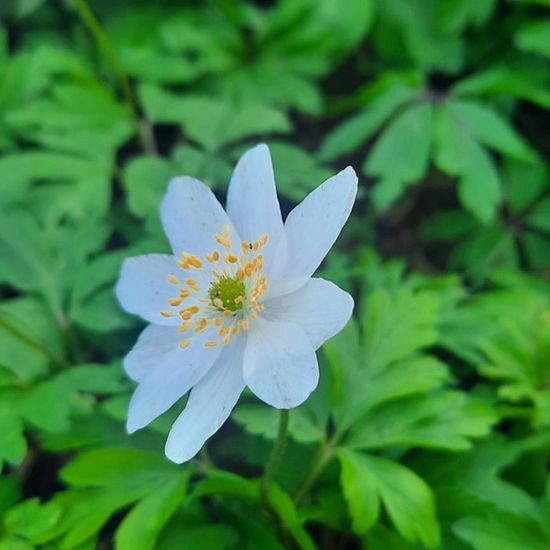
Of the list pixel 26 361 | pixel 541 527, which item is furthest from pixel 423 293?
pixel 26 361

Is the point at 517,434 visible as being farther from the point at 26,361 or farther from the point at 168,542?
the point at 26,361

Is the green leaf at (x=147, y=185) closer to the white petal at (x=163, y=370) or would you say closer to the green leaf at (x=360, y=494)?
the white petal at (x=163, y=370)

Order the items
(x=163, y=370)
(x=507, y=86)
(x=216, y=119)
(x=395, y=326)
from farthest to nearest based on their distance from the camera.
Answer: (x=507, y=86) → (x=216, y=119) → (x=395, y=326) → (x=163, y=370)

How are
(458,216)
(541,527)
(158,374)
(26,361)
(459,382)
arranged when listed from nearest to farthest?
(158,374) < (541,527) < (26,361) < (459,382) < (458,216)

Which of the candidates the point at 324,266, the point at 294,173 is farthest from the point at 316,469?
the point at 294,173

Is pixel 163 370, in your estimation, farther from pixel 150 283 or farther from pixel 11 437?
pixel 11 437
